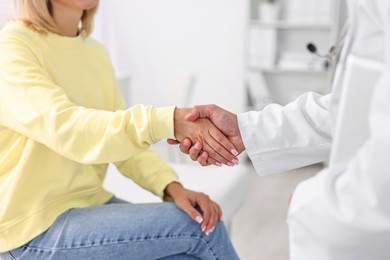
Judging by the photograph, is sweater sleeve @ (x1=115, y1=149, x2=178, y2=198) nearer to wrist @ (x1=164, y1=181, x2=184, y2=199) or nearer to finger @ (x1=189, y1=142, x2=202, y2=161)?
wrist @ (x1=164, y1=181, x2=184, y2=199)

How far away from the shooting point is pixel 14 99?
1.31 m

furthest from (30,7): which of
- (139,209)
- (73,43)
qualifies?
(139,209)

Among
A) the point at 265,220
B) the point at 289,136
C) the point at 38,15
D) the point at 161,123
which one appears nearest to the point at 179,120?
the point at 161,123

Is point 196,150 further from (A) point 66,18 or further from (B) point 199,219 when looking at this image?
(A) point 66,18

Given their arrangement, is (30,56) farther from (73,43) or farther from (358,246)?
(358,246)

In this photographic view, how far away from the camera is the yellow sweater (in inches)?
49.8

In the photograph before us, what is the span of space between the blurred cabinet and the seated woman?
2.83 m

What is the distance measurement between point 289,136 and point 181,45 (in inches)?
118

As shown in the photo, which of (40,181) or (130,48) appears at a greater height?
(40,181)

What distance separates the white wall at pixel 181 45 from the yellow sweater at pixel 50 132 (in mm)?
2677

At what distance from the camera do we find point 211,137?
151 centimetres

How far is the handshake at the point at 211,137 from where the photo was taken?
1.46m

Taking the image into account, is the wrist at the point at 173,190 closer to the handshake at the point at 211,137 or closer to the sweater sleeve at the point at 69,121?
the handshake at the point at 211,137

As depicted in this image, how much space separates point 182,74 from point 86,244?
6.63 feet
